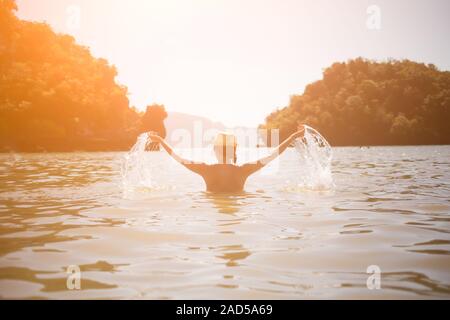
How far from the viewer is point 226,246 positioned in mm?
4375

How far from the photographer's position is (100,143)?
2653 inches

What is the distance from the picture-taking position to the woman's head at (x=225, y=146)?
7.93 m

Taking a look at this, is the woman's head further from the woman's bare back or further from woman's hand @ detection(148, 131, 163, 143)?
woman's hand @ detection(148, 131, 163, 143)

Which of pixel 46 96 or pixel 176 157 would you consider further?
pixel 46 96

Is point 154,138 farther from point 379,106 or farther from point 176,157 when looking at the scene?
point 379,106

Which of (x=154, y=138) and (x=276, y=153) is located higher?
(x=154, y=138)

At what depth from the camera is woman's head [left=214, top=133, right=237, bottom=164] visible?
7.93 meters

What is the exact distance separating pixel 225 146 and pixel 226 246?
3.81 metres

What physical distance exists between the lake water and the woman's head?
959mm

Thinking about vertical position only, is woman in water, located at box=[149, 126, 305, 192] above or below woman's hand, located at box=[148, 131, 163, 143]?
below

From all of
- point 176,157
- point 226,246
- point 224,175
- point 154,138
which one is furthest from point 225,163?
point 226,246

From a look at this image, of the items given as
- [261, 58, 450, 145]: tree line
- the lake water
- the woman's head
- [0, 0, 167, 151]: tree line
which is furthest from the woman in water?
[261, 58, 450, 145]: tree line
